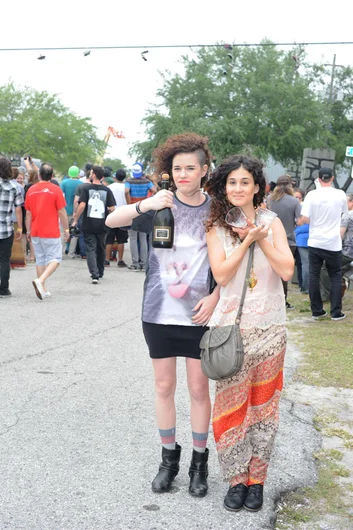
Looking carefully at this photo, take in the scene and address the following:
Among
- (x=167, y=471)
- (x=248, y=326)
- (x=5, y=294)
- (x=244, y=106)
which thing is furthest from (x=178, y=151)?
(x=244, y=106)

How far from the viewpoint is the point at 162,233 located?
3689 mm

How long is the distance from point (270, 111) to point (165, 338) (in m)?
37.5

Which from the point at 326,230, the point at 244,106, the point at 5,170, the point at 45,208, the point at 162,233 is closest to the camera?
the point at 162,233

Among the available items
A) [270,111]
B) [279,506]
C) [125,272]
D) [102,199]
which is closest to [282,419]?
[279,506]

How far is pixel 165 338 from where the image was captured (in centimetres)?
382

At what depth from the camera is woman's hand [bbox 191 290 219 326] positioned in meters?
3.74

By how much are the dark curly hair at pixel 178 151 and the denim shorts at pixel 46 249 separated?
7.12m

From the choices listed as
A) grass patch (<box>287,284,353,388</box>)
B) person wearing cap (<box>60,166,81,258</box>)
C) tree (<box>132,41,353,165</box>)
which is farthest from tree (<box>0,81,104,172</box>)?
grass patch (<box>287,284,353,388</box>)

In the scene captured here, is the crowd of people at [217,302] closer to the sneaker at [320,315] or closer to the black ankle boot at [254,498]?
the black ankle boot at [254,498]

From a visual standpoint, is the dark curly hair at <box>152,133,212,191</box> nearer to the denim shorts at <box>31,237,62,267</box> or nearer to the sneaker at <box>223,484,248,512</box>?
the sneaker at <box>223,484,248,512</box>

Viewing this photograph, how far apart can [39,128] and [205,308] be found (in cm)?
5200

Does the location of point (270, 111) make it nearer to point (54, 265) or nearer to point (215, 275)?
point (54, 265)

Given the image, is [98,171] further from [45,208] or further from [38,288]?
[38,288]

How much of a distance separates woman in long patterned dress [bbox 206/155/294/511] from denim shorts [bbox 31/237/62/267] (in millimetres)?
7388
